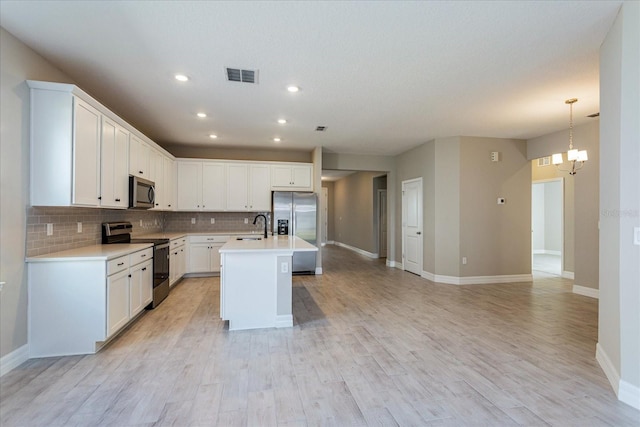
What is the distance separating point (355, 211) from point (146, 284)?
24.4 ft

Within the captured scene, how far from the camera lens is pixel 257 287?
3.40 meters

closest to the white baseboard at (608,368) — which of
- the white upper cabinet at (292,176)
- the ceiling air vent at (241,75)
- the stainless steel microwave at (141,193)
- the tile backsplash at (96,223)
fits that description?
the ceiling air vent at (241,75)

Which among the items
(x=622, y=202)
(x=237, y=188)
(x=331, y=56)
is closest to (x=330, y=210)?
(x=237, y=188)

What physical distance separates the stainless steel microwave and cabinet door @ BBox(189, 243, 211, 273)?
4.89 feet

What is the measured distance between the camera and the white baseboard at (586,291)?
15.3ft

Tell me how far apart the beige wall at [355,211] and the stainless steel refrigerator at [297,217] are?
3.07 meters

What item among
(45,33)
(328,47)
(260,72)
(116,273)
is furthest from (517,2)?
(116,273)

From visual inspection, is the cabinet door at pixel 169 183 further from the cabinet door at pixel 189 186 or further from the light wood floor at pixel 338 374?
the light wood floor at pixel 338 374

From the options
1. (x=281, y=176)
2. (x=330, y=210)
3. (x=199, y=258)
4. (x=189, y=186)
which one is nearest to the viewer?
(x=199, y=258)

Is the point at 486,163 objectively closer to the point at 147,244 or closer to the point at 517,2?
the point at 517,2

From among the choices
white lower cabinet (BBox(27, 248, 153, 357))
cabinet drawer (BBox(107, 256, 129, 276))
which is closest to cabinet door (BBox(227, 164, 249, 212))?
cabinet drawer (BBox(107, 256, 129, 276))

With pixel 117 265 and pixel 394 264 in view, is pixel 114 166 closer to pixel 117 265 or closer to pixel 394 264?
pixel 117 265

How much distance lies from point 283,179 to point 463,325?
174 inches

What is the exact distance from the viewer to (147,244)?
3.81 metres
